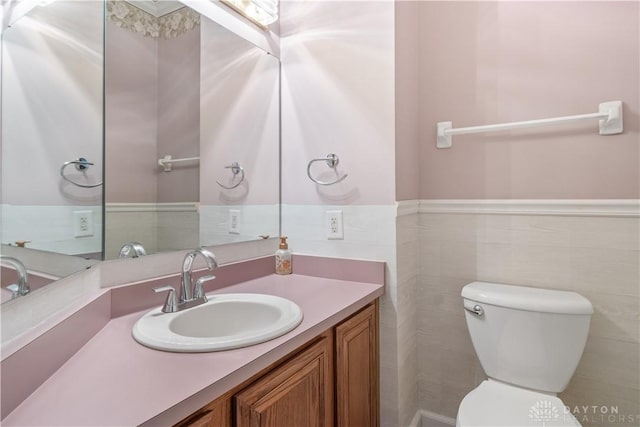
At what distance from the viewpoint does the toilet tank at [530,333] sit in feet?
3.86

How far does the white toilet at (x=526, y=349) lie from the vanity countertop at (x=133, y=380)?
699 mm

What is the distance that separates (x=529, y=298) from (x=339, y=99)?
1085mm

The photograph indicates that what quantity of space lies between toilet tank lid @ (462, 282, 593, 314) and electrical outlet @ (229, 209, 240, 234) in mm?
993

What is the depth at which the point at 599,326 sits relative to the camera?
4.25ft

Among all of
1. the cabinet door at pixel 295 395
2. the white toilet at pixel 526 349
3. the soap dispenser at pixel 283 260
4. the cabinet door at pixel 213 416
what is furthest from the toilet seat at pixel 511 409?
the soap dispenser at pixel 283 260

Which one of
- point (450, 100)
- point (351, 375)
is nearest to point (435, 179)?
point (450, 100)

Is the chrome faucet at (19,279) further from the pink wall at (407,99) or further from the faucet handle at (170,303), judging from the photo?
the pink wall at (407,99)

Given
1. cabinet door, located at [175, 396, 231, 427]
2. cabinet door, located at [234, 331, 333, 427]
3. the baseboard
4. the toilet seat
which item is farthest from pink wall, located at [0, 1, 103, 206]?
the baseboard

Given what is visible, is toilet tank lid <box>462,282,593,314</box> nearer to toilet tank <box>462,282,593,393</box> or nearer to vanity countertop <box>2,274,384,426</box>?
toilet tank <box>462,282,593,393</box>

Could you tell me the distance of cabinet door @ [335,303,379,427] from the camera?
1.12 meters

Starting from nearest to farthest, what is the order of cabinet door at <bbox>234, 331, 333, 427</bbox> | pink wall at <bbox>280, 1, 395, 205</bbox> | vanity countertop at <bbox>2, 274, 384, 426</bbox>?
vanity countertop at <bbox>2, 274, 384, 426</bbox> → cabinet door at <bbox>234, 331, 333, 427</bbox> → pink wall at <bbox>280, 1, 395, 205</bbox>

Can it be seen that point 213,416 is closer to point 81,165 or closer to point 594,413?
point 81,165

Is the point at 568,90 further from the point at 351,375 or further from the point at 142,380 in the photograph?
the point at 142,380

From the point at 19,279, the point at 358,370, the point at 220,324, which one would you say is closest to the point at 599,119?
the point at 358,370
